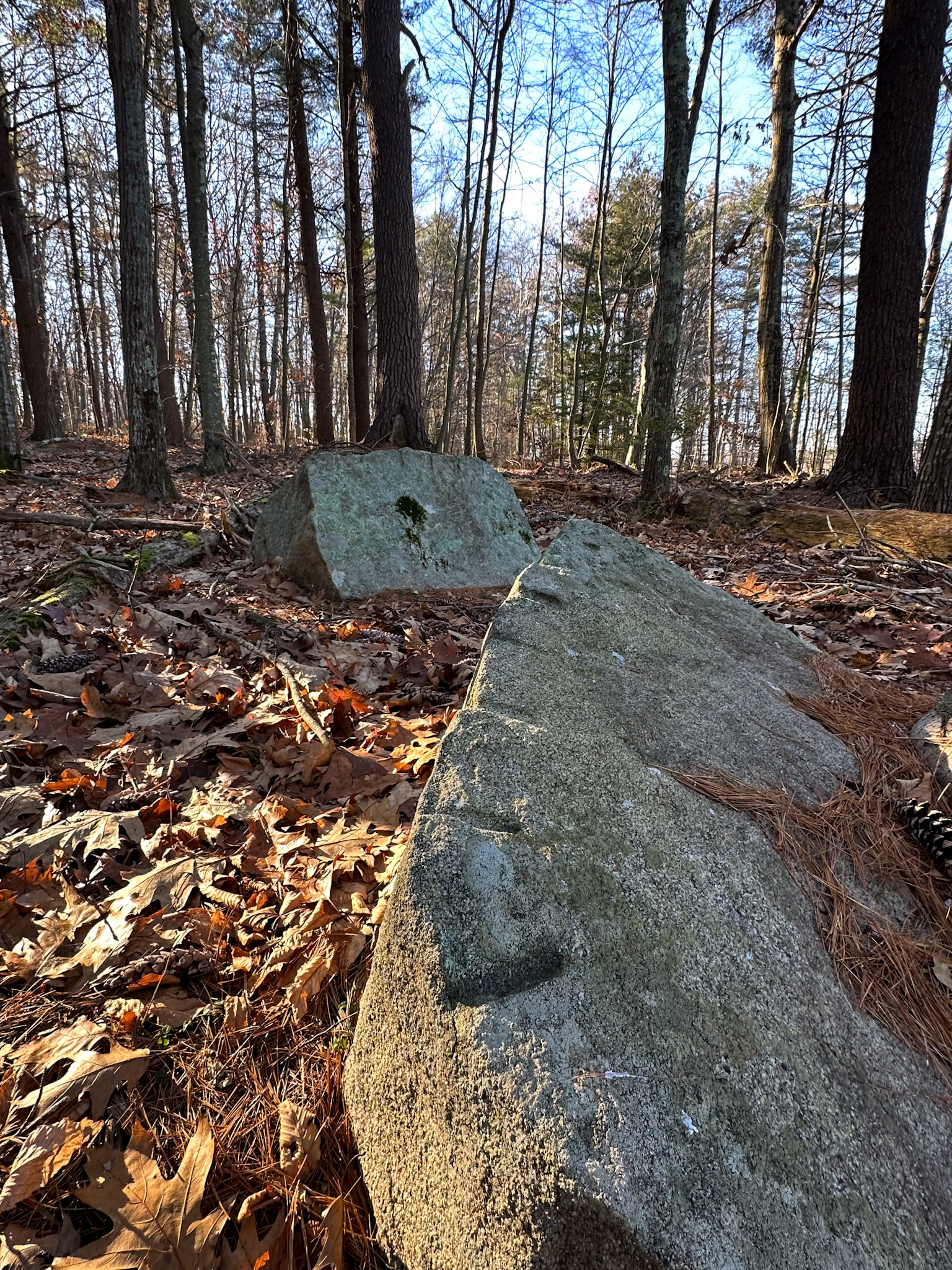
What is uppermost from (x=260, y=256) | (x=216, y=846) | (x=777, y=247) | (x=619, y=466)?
(x=260, y=256)

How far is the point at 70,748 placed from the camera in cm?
258

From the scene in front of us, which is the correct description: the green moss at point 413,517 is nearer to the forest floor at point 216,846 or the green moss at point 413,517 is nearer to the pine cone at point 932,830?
the forest floor at point 216,846

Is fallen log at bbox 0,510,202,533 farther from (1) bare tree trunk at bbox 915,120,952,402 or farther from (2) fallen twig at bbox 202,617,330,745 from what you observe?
(1) bare tree trunk at bbox 915,120,952,402

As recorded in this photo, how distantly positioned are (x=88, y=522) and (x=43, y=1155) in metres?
5.71

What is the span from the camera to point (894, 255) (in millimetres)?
6445

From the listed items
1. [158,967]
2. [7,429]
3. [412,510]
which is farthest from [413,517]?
[7,429]

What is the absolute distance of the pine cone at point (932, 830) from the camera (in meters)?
1.36

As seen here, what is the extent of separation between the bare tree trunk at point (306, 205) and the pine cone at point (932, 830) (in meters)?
10.3

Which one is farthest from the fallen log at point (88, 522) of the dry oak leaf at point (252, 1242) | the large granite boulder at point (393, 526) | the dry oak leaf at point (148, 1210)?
the dry oak leaf at point (252, 1242)

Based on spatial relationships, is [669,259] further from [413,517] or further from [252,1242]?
[252,1242]

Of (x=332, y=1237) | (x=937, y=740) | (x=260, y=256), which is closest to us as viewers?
(x=332, y=1237)

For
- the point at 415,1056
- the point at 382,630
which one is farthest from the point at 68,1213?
the point at 382,630

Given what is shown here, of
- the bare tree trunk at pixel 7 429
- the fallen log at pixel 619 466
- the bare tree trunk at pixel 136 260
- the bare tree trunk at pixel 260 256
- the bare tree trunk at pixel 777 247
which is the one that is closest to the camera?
the bare tree trunk at pixel 136 260

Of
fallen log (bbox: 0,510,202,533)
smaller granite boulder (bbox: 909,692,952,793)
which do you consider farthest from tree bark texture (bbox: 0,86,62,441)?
smaller granite boulder (bbox: 909,692,952,793)
